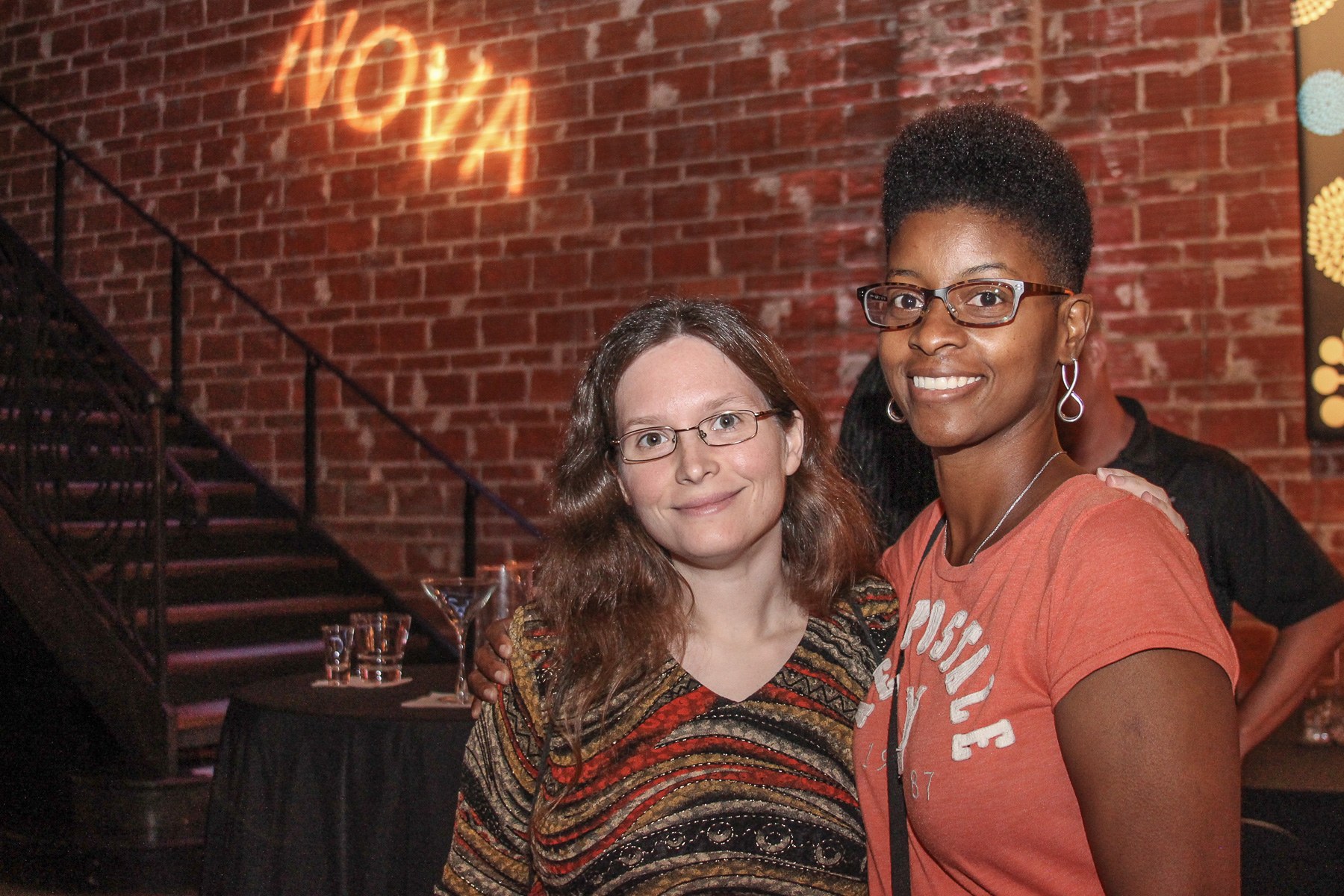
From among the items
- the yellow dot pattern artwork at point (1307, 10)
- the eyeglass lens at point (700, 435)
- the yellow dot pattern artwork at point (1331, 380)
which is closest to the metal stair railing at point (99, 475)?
the eyeglass lens at point (700, 435)

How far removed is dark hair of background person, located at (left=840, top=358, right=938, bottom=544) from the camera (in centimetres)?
202

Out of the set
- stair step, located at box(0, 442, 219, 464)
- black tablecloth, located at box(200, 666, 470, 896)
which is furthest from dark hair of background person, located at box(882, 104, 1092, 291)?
stair step, located at box(0, 442, 219, 464)

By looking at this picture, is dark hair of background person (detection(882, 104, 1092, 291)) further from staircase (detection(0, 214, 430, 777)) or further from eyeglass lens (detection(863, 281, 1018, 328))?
staircase (detection(0, 214, 430, 777))

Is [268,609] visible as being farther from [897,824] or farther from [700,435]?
[897,824]

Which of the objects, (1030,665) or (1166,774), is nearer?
(1166,774)

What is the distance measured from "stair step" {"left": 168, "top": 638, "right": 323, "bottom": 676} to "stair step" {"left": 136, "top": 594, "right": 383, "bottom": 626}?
0.45 feet

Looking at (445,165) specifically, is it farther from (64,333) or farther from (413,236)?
(64,333)

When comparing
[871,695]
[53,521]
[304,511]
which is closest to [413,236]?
[304,511]

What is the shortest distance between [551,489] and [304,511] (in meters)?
4.37

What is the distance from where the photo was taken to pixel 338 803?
238 cm

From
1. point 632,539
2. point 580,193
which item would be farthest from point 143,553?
point 632,539

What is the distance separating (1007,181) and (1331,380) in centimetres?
293

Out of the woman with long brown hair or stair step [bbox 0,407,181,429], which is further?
stair step [bbox 0,407,181,429]

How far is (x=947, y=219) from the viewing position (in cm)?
126
